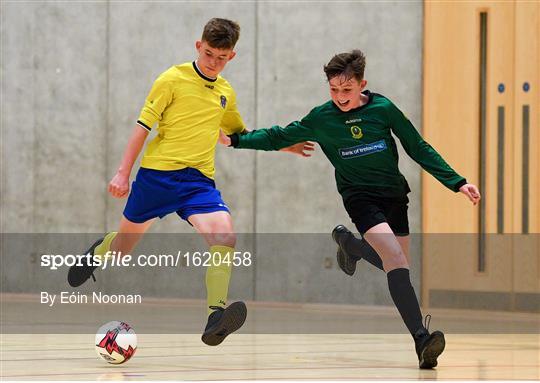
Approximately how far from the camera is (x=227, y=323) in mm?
5461

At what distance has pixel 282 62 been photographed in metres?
11.1

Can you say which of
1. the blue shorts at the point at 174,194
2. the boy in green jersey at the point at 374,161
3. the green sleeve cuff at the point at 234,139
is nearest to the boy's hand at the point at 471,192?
the boy in green jersey at the point at 374,161

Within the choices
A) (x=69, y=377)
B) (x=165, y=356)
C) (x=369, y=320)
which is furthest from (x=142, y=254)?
(x=69, y=377)

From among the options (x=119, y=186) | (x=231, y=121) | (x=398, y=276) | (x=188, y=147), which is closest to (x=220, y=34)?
(x=188, y=147)

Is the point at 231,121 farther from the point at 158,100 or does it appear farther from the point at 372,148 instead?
the point at 372,148

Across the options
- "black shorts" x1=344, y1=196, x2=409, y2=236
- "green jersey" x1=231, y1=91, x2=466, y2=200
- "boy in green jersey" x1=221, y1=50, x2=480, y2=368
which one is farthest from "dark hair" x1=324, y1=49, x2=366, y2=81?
"black shorts" x1=344, y1=196, x2=409, y2=236

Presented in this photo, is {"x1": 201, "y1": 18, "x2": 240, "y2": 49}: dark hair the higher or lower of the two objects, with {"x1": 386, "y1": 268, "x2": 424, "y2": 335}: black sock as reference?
higher

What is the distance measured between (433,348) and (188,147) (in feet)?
5.34

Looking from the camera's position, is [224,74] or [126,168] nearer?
[126,168]

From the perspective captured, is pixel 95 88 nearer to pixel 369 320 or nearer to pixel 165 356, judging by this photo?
pixel 369 320

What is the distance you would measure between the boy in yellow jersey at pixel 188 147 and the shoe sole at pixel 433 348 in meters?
1.03

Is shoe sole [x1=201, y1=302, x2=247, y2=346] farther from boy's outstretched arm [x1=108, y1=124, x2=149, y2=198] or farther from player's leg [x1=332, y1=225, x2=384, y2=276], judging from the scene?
player's leg [x1=332, y1=225, x2=384, y2=276]

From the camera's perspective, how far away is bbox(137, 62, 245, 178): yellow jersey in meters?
5.96

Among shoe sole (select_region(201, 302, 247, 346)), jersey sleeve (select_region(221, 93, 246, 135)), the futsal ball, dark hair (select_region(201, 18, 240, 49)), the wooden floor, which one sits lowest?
the wooden floor
